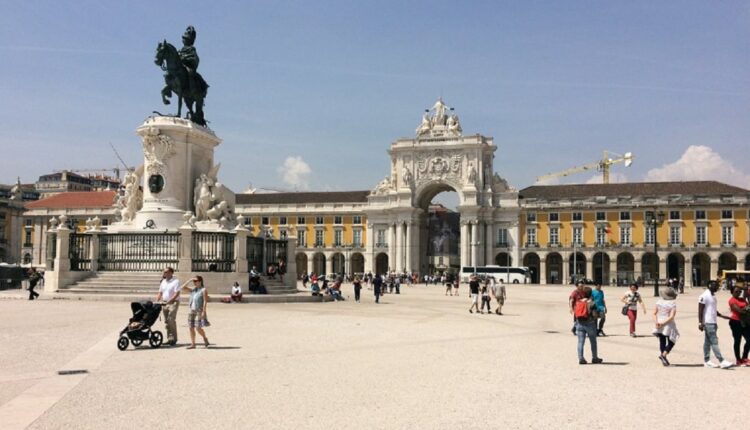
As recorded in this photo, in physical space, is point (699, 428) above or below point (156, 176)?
below

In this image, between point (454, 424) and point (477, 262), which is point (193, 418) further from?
point (477, 262)

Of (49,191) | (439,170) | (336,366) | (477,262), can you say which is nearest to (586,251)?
(477,262)

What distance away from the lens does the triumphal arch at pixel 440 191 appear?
3260 inches

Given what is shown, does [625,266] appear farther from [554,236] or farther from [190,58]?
[190,58]

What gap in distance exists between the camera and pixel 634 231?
78.1 metres

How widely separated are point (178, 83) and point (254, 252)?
714 cm

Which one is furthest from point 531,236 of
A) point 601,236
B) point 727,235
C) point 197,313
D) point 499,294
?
point 197,313

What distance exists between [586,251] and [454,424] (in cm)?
7597

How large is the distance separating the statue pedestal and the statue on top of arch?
6304cm

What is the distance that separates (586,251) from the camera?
260 feet

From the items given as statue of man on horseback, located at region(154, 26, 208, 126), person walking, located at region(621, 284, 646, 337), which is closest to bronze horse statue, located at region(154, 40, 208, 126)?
statue of man on horseback, located at region(154, 26, 208, 126)

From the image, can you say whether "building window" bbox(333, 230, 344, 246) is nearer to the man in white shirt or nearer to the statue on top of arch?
the statue on top of arch

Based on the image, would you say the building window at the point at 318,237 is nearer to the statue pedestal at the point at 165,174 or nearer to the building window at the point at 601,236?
the building window at the point at 601,236

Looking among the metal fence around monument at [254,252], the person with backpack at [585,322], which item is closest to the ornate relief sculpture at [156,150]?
the metal fence around monument at [254,252]
